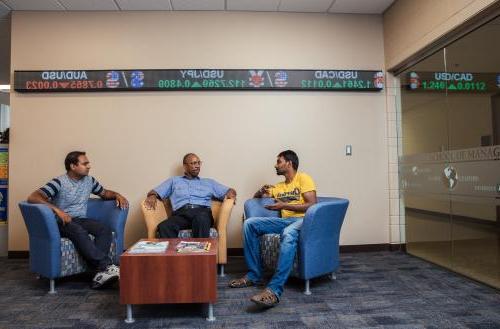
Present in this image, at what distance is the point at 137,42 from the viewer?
4586mm

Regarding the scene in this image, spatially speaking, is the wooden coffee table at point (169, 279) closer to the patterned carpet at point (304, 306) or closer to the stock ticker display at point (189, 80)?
the patterned carpet at point (304, 306)

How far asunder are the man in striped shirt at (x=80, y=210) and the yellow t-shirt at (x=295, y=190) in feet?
5.39

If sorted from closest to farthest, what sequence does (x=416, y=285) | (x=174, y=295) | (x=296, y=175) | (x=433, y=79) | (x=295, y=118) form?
(x=174, y=295), (x=416, y=285), (x=296, y=175), (x=433, y=79), (x=295, y=118)

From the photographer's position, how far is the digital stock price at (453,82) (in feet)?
10.3

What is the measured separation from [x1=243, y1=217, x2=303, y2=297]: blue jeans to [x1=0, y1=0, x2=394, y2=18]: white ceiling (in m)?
2.78

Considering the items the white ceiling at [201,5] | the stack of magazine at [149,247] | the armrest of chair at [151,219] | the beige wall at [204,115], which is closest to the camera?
the stack of magazine at [149,247]

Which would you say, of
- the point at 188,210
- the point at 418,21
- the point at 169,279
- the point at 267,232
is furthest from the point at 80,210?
the point at 418,21

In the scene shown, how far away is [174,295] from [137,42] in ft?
11.2

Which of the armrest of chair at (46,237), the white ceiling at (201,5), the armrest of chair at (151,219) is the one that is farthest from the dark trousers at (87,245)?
the white ceiling at (201,5)

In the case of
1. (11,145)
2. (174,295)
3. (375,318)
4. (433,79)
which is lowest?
(375,318)

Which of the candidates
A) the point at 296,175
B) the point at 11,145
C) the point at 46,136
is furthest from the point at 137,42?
the point at 296,175

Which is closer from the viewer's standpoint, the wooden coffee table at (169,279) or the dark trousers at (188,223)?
the wooden coffee table at (169,279)

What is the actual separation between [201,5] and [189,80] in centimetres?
96

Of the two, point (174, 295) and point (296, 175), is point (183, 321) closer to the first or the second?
point (174, 295)
